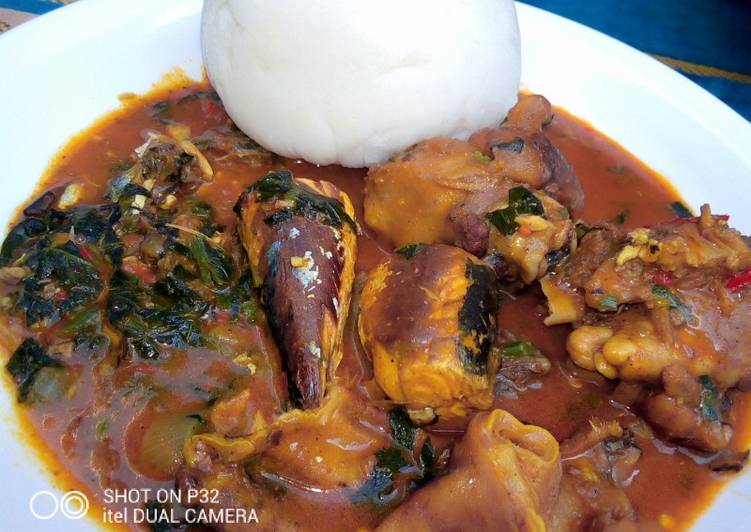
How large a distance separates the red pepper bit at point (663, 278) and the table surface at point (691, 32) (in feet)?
11.8

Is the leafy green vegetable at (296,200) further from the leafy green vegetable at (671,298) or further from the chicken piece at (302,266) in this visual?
the leafy green vegetable at (671,298)

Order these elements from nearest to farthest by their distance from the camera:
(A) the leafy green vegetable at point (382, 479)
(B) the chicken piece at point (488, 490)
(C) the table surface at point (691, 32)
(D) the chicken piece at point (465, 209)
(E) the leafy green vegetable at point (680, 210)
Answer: (B) the chicken piece at point (488, 490) → (A) the leafy green vegetable at point (382, 479) → (D) the chicken piece at point (465, 209) → (E) the leafy green vegetable at point (680, 210) → (C) the table surface at point (691, 32)

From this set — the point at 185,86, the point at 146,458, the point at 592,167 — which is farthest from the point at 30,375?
the point at 592,167

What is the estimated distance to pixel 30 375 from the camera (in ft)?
9.52

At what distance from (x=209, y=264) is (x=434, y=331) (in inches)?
47.0

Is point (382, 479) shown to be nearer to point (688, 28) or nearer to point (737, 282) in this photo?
point (737, 282)

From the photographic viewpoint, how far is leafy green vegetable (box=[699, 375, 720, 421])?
2.93 m

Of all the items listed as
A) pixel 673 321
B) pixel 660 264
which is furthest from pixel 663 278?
pixel 673 321

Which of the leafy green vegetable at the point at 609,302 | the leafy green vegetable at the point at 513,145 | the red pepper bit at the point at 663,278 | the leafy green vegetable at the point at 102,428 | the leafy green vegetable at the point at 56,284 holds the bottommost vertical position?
the leafy green vegetable at the point at 102,428

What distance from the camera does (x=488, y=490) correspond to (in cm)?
250

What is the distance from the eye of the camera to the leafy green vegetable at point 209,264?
3262 mm

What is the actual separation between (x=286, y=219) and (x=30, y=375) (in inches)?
51.5

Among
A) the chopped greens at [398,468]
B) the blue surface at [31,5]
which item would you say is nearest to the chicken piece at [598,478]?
the chopped greens at [398,468]

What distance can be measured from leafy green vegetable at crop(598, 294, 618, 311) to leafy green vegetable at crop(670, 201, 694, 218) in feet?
4.57
